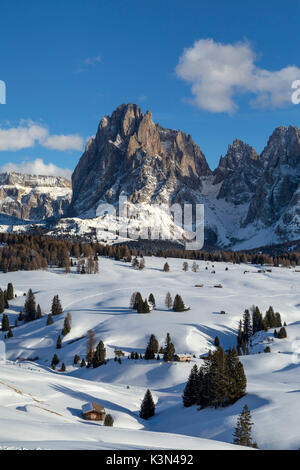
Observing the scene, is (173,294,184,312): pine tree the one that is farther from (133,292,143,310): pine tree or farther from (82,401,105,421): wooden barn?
(82,401,105,421): wooden barn

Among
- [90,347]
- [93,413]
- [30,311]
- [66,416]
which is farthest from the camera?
[30,311]

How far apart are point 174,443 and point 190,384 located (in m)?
30.2

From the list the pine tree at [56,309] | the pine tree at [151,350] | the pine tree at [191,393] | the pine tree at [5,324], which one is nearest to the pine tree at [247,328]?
the pine tree at [151,350]

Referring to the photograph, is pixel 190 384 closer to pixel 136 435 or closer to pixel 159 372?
pixel 159 372

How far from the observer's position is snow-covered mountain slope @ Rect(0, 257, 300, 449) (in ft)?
102

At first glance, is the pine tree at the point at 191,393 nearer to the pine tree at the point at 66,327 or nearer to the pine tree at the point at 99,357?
the pine tree at the point at 99,357

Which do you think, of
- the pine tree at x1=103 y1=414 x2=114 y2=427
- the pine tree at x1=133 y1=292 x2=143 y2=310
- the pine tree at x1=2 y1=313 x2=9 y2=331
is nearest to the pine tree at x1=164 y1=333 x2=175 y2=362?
the pine tree at x1=103 y1=414 x2=114 y2=427

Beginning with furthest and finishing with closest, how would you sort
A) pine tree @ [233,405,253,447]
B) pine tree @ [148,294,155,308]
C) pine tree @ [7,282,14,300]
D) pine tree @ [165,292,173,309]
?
pine tree @ [7,282,14,300]
pine tree @ [148,294,155,308]
pine tree @ [165,292,173,309]
pine tree @ [233,405,253,447]

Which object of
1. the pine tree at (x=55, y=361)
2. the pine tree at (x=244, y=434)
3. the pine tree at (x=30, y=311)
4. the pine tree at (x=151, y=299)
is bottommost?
the pine tree at (x=55, y=361)

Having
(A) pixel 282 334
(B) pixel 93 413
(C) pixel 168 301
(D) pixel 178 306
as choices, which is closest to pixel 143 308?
(D) pixel 178 306

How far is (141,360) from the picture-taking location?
76.1 meters

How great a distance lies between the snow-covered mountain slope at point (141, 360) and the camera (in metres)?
31.0

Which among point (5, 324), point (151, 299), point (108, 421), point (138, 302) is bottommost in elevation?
point (5, 324)

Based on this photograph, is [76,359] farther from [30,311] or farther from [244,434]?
[244,434]
